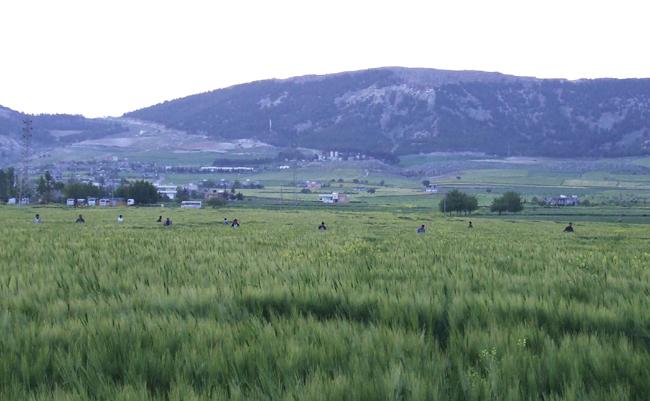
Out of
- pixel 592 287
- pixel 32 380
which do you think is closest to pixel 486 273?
pixel 592 287

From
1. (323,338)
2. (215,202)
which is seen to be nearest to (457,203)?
(215,202)

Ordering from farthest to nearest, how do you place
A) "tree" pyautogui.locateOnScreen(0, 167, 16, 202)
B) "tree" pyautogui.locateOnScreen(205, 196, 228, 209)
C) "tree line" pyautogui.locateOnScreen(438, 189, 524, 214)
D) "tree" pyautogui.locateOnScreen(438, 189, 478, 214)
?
"tree" pyautogui.locateOnScreen(0, 167, 16, 202) < "tree" pyautogui.locateOnScreen(205, 196, 228, 209) < "tree" pyautogui.locateOnScreen(438, 189, 478, 214) < "tree line" pyautogui.locateOnScreen(438, 189, 524, 214)

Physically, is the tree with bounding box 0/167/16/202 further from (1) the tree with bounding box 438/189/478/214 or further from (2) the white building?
(1) the tree with bounding box 438/189/478/214

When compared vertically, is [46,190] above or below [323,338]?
below

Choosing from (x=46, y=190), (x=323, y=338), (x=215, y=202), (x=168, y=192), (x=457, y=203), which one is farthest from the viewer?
(x=168, y=192)

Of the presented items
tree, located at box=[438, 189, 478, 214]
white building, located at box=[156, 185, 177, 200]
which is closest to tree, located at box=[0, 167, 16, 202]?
white building, located at box=[156, 185, 177, 200]

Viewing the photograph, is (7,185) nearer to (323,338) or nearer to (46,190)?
(46,190)

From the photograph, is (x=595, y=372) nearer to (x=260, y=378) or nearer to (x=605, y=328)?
(x=605, y=328)

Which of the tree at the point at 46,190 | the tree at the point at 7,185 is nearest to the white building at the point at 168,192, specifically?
the tree at the point at 46,190

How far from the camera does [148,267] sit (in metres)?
9.73

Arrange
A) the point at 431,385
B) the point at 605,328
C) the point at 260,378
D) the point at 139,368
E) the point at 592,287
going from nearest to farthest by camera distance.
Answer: the point at 431,385 → the point at 260,378 → the point at 139,368 → the point at 605,328 → the point at 592,287

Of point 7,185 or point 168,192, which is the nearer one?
point 7,185

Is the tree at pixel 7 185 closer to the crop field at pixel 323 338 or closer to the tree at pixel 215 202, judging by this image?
the tree at pixel 215 202

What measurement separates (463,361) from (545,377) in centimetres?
60
